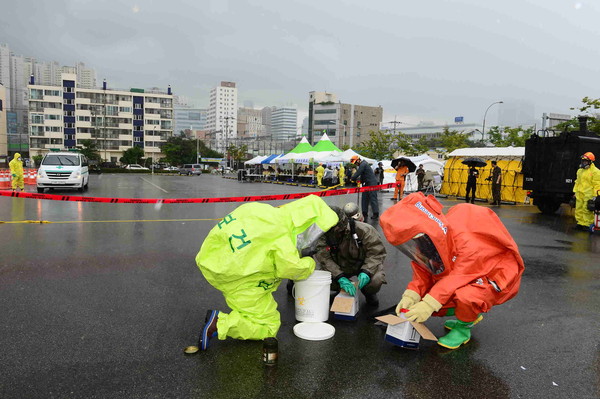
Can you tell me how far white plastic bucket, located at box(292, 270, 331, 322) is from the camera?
3.80 metres

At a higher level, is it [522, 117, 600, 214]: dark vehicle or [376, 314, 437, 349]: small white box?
[522, 117, 600, 214]: dark vehicle

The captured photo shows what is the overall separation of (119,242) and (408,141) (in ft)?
149

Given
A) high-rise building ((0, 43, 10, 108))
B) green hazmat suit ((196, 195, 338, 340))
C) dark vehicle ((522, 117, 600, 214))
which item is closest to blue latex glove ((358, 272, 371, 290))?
green hazmat suit ((196, 195, 338, 340))

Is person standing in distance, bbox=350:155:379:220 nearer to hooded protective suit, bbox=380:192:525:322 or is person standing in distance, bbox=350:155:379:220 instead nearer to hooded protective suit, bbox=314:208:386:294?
hooded protective suit, bbox=314:208:386:294

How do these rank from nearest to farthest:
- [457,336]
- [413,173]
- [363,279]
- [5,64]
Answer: [457,336]
[363,279]
[413,173]
[5,64]

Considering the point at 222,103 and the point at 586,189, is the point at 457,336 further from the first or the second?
the point at 222,103

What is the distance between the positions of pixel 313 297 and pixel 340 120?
11162 cm

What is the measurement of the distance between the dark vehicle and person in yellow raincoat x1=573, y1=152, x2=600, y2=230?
2712 millimetres

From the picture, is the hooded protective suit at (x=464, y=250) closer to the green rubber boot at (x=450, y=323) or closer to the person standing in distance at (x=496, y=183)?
the green rubber boot at (x=450, y=323)

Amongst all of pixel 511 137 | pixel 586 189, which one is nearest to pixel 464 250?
pixel 586 189

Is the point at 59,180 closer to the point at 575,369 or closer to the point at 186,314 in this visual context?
the point at 186,314

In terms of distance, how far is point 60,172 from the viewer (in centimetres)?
1803

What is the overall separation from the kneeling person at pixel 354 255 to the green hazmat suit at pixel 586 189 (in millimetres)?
8278

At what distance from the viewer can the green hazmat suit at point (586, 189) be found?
993 centimetres
